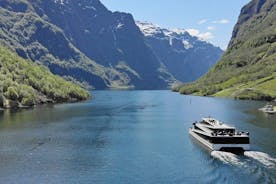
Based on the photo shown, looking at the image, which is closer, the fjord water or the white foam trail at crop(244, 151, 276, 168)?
the fjord water

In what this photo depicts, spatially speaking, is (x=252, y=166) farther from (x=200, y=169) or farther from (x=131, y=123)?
(x=131, y=123)

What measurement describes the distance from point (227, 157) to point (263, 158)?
8.42m

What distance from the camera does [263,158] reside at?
102000 millimetres

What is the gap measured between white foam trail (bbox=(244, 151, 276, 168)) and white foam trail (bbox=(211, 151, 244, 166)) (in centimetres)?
425

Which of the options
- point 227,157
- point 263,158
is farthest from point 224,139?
point 263,158

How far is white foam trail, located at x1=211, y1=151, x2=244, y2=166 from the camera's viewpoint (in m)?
98.7

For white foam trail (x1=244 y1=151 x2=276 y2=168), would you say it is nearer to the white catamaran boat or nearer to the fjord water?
the fjord water

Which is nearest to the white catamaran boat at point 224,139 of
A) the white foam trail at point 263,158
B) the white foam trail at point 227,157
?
the white foam trail at point 227,157

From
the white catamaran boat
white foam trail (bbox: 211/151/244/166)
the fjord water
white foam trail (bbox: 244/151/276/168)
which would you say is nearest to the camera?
the fjord water

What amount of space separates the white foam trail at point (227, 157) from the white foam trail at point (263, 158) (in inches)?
167

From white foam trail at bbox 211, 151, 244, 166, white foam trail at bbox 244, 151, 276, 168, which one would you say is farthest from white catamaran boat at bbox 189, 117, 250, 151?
white foam trail at bbox 244, 151, 276, 168

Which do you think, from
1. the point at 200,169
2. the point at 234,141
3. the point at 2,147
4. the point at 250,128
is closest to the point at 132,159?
the point at 200,169

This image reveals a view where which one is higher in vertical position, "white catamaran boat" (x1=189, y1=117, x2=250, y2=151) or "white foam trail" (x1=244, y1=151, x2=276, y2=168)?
"white catamaran boat" (x1=189, y1=117, x2=250, y2=151)

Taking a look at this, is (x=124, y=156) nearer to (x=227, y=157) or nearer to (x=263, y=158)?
(x=227, y=157)
